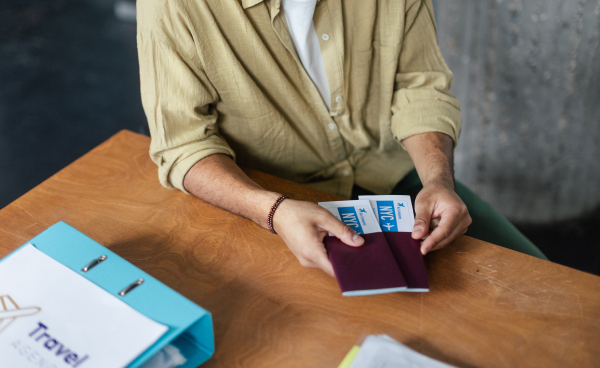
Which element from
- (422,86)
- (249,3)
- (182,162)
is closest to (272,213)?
(182,162)

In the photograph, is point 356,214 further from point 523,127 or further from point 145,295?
point 523,127

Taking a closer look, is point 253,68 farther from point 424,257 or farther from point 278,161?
point 424,257

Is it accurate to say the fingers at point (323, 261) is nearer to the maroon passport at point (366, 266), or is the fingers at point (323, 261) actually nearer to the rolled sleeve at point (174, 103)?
the maroon passport at point (366, 266)

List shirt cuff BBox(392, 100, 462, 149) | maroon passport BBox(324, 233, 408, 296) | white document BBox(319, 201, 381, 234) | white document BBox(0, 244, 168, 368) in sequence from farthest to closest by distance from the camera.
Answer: shirt cuff BBox(392, 100, 462, 149)
white document BBox(319, 201, 381, 234)
maroon passport BBox(324, 233, 408, 296)
white document BBox(0, 244, 168, 368)

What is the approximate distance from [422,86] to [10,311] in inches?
43.1

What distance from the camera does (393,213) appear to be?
0.88m

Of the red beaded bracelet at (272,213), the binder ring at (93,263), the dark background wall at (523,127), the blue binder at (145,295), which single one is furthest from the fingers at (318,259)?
the dark background wall at (523,127)

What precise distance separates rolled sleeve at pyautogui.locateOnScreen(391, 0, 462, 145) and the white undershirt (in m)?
0.22

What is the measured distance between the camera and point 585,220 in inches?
78.2

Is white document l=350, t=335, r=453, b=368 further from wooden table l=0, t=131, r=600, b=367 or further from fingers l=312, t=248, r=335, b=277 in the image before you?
fingers l=312, t=248, r=335, b=277

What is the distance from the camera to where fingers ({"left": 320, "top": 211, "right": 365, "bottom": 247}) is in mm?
789

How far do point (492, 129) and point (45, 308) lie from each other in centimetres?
179

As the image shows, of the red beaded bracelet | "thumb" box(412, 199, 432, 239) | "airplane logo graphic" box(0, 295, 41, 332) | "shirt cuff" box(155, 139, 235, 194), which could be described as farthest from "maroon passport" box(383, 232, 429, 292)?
"airplane logo graphic" box(0, 295, 41, 332)

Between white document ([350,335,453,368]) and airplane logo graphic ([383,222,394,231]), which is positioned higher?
airplane logo graphic ([383,222,394,231])
